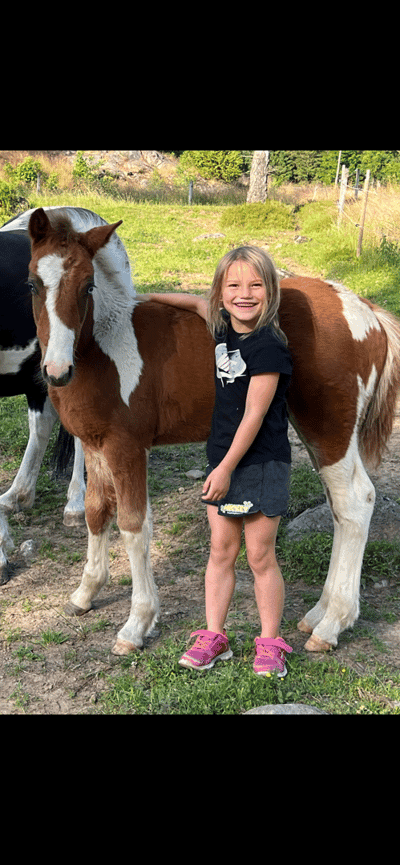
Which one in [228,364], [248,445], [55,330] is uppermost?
[55,330]

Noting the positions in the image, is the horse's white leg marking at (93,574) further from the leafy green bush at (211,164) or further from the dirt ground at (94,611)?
the leafy green bush at (211,164)

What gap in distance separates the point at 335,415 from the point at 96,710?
1757mm

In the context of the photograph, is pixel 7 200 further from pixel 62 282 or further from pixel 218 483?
pixel 218 483

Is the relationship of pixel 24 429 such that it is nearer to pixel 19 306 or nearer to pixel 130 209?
pixel 19 306

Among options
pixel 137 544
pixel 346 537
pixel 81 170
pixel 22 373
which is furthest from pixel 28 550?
pixel 81 170

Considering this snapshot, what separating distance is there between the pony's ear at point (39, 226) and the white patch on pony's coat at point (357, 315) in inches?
57.4

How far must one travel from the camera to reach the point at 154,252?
1430 cm

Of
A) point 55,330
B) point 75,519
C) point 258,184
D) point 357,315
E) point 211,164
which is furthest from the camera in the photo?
point 211,164

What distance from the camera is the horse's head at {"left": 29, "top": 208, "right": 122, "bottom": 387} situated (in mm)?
2842

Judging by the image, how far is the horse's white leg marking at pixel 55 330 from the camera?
2789mm

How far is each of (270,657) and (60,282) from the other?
1941mm

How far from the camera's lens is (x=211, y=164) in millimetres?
27781

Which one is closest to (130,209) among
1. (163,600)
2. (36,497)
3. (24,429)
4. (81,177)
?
(81,177)

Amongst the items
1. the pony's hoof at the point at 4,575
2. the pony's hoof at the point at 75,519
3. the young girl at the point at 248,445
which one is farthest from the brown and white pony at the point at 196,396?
the pony's hoof at the point at 75,519
